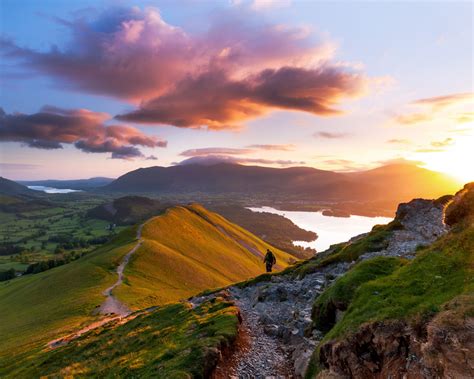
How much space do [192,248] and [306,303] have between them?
9681cm

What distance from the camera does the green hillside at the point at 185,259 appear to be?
77.8 metres

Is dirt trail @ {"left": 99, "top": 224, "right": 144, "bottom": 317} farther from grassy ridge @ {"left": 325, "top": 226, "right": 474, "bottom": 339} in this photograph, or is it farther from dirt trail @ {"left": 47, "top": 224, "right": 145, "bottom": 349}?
grassy ridge @ {"left": 325, "top": 226, "right": 474, "bottom": 339}

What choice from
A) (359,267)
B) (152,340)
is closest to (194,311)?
(152,340)

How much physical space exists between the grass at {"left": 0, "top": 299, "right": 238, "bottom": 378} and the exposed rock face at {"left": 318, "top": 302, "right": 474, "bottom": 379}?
9262 millimetres

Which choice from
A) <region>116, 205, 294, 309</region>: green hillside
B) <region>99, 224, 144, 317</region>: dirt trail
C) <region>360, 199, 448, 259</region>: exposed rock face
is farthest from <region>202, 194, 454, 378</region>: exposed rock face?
<region>116, 205, 294, 309</region>: green hillside

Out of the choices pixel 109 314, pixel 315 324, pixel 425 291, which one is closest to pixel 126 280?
Answer: pixel 109 314

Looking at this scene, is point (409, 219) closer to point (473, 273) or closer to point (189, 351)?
point (473, 273)

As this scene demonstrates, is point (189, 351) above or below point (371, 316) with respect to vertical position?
below

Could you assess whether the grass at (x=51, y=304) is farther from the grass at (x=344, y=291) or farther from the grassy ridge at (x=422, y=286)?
the grassy ridge at (x=422, y=286)

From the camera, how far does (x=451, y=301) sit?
1316cm

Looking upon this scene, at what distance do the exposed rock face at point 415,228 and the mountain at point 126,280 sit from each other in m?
48.3

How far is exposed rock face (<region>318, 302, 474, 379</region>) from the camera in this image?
11109 millimetres

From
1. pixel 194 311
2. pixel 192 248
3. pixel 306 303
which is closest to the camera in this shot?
pixel 306 303

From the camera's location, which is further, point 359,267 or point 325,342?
point 359,267
